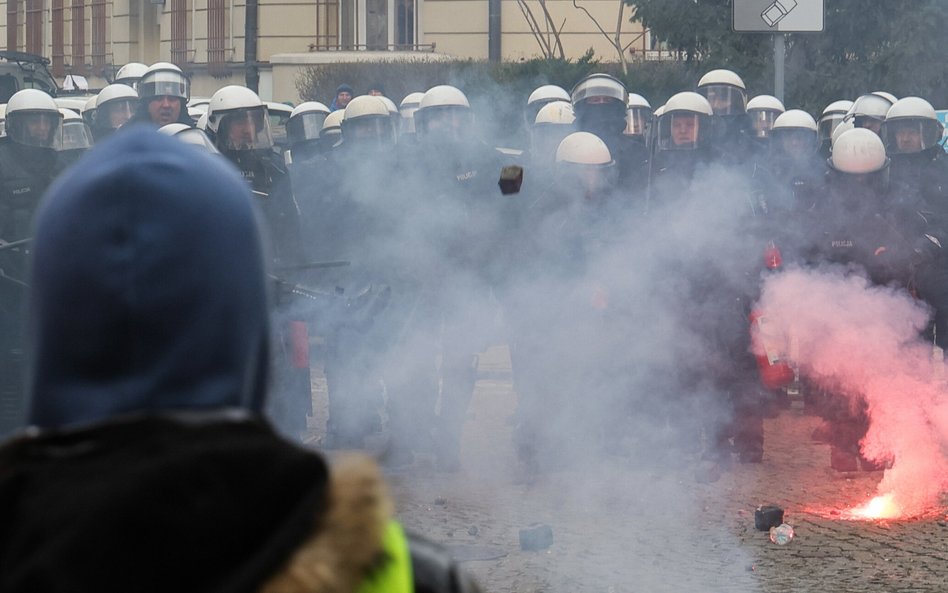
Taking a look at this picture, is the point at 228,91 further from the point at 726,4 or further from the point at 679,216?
the point at 726,4

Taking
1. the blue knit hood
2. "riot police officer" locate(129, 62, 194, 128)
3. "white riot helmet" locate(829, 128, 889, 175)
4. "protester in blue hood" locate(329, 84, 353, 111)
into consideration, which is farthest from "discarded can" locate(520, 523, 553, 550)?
"protester in blue hood" locate(329, 84, 353, 111)

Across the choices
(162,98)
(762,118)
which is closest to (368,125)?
(162,98)

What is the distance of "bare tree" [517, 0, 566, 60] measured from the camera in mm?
24062

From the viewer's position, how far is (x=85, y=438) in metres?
1.20

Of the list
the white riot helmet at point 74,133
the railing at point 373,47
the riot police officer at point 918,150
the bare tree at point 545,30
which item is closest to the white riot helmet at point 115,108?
the white riot helmet at point 74,133

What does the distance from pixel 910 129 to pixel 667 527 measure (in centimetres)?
439

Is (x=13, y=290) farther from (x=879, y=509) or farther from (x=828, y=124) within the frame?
(x=828, y=124)

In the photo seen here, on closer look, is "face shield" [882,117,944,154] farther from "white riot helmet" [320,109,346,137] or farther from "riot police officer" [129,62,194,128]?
"riot police officer" [129,62,194,128]

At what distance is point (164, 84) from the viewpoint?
1052 centimetres

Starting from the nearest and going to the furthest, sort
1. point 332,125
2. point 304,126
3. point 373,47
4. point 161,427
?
1. point 161,427
2. point 332,125
3. point 304,126
4. point 373,47

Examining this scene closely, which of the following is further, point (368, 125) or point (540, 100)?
point (540, 100)

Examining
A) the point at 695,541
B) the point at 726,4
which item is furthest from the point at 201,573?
the point at 726,4

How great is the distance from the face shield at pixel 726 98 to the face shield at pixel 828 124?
27.2 inches

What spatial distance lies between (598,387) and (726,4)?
9.71 meters
